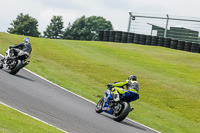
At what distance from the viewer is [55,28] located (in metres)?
129

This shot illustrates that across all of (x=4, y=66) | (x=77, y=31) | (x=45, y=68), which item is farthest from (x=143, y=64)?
(x=77, y=31)

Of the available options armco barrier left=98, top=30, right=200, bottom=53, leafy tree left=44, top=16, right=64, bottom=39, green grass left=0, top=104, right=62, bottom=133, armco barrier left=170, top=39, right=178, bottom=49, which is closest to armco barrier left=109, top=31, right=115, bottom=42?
armco barrier left=98, top=30, right=200, bottom=53

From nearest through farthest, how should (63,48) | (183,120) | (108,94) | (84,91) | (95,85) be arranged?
(108,94) < (183,120) < (84,91) < (95,85) < (63,48)

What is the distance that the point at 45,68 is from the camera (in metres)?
21.6

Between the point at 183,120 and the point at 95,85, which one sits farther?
the point at 95,85

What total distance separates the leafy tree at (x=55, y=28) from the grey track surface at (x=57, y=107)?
11375 cm

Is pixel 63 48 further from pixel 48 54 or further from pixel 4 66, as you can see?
pixel 4 66

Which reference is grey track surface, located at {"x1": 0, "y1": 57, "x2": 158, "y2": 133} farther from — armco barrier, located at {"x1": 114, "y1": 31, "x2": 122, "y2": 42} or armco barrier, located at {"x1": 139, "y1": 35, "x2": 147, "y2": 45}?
armco barrier, located at {"x1": 114, "y1": 31, "x2": 122, "y2": 42}

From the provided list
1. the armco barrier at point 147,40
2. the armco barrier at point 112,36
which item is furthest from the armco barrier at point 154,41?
the armco barrier at point 112,36

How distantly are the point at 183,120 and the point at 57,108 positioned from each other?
622 cm

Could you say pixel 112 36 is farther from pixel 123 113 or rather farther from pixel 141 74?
pixel 123 113

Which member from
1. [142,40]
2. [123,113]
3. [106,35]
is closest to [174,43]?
[142,40]

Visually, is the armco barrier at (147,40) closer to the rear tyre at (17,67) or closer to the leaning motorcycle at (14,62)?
the leaning motorcycle at (14,62)

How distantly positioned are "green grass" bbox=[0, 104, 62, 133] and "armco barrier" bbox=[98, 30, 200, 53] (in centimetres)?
2891
